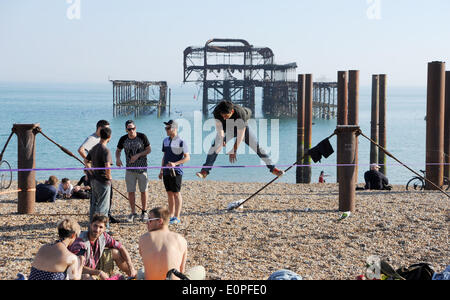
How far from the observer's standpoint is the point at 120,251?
607 cm

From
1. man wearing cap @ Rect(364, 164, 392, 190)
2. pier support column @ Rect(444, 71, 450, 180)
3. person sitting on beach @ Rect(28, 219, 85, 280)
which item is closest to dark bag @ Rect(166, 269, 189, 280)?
person sitting on beach @ Rect(28, 219, 85, 280)

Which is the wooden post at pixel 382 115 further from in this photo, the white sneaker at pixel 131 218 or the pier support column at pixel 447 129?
the white sneaker at pixel 131 218

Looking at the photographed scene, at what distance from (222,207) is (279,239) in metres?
2.70

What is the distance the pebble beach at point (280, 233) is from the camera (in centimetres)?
698

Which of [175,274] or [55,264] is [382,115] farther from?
[55,264]

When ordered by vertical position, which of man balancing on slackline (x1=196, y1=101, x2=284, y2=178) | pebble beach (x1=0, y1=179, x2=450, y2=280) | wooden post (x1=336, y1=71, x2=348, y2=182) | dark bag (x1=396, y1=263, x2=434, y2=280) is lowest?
pebble beach (x1=0, y1=179, x2=450, y2=280)

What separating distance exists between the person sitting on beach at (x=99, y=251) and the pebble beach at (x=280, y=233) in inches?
29.5

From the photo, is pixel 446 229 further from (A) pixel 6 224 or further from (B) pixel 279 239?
(A) pixel 6 224

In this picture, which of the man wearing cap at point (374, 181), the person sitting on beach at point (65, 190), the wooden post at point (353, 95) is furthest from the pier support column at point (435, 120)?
the person sitting on beach at point (65, 190)

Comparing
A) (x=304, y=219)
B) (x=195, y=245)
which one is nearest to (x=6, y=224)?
(x=195, y=245)

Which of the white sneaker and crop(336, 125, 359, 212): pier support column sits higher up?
crop(336, 125, 359, 212): pier support column

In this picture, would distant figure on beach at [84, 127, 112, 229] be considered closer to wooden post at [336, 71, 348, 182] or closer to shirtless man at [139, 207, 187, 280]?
shirtless man at [139, 207, 187, 280]

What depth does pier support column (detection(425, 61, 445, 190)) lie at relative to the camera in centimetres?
1313

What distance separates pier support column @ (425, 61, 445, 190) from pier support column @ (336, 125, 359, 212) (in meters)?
3.94
